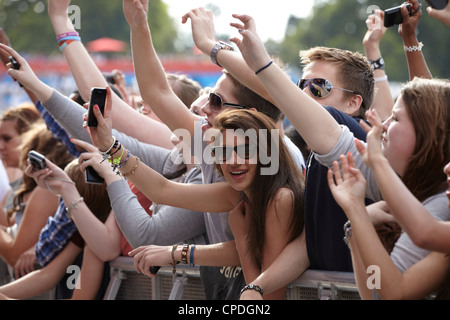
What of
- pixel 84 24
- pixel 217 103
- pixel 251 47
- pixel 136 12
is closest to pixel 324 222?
pixel 251 47

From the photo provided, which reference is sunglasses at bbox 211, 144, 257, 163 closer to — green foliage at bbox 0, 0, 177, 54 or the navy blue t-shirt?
the navy blue t-shirt

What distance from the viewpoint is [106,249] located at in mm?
4258

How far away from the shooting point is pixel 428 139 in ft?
8.50

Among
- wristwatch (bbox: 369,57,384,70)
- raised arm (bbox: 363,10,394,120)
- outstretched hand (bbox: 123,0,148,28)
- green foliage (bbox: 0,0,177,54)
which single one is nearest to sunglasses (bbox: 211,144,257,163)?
outstretched hand (bbox: 123,0,148,28)

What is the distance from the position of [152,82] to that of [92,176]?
65 centimetres

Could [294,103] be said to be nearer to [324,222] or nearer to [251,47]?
[251,47]

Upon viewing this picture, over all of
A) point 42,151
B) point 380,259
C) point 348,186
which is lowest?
point 380,259

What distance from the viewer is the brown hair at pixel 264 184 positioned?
10.3 feet

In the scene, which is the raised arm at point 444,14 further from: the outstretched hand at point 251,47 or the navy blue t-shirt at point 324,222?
the outstretched hand at point 251,47

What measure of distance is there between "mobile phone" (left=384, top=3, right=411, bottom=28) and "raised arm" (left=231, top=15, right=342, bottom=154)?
110 cm

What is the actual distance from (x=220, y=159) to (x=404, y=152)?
91 cm

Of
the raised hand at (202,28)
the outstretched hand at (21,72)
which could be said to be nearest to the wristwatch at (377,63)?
the raised hand at (202,28)

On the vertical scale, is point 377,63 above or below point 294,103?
above
